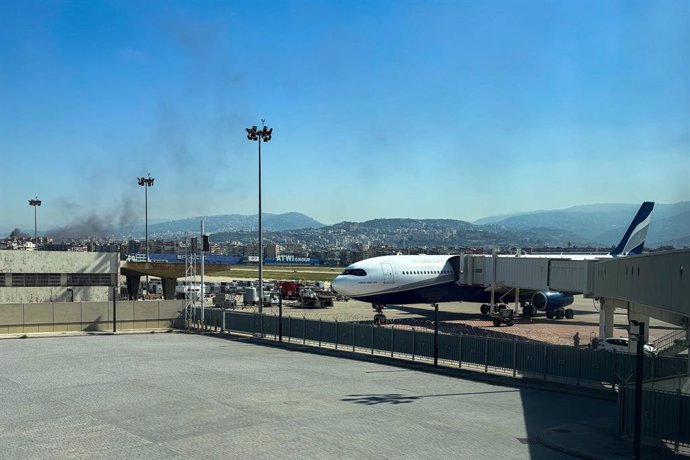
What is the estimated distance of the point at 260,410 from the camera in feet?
75.7

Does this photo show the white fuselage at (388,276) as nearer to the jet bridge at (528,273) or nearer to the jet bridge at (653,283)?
the jet bridge at (528,273)

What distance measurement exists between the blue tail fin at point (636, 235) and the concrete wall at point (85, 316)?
42.6 meters

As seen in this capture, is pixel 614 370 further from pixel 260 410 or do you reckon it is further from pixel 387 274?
pixel 387 274

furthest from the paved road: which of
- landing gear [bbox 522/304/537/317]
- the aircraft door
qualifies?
landing gear [bbox 522/304/537/317]

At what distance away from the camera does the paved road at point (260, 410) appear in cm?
1834

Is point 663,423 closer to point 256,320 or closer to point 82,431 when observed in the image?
point 82,431

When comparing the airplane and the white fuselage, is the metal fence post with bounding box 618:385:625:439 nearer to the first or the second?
the airplane

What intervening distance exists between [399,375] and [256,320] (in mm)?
18023

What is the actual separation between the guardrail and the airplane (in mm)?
11959

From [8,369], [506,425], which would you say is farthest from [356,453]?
[8,369]

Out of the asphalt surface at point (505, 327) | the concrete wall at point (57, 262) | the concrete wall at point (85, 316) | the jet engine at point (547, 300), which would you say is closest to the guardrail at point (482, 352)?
the concrete wall at point (85, 316)

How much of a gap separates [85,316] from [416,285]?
88.1 feet

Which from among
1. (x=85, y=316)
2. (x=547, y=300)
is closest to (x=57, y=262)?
(x=85, y=316)

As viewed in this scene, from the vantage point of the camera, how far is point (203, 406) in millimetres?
23641
